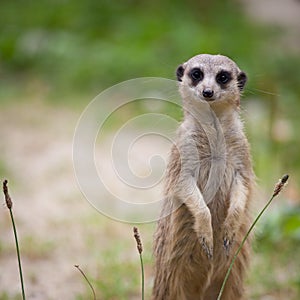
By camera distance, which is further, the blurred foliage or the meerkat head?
the blurred foliage

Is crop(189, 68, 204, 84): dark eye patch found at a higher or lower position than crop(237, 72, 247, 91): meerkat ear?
lower

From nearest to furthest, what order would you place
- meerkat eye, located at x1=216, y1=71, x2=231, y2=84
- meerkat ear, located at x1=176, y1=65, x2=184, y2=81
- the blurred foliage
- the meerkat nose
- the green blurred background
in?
the meerkat nose < meerkat eye, located at x1=216, y1=71, x2=231, y2=84 < meerkat ear, located at x1=176, y1=65, x2=184, y2=81 < the green blurred background < the blurred foliage

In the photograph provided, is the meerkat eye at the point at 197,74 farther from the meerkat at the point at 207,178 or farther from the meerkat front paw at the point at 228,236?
the meerkat front paw at the point at 228,236

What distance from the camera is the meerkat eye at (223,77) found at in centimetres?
365

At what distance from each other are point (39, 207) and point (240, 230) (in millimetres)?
2688

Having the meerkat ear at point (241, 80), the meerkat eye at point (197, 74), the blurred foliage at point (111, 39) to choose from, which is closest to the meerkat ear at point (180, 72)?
the meerkat eye at point (197, 74)

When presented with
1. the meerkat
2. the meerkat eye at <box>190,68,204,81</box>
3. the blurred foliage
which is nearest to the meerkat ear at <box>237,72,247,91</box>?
the meerkat

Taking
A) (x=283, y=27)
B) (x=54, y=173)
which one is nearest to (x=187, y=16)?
(x=283, y=27)

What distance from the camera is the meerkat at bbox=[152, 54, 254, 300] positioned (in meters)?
3.61

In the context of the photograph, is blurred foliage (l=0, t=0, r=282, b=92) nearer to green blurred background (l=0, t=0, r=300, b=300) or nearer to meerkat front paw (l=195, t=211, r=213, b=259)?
green blurred background (l=0, t=0, r=300, b=300)

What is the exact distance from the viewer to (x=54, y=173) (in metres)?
6.81

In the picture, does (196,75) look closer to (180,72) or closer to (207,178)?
(180,72)

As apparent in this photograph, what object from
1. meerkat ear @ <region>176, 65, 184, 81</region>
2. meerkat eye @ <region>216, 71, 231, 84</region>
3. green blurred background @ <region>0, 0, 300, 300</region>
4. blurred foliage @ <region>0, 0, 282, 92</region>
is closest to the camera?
meerkat eye @ <region>216, 71, 231, 84</region>

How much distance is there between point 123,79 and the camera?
881 cm
